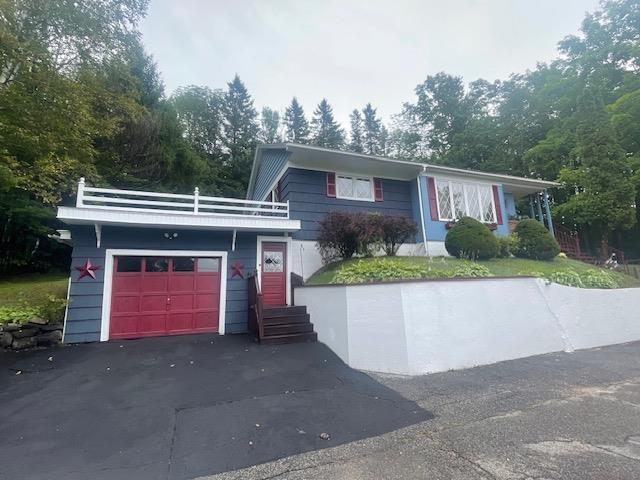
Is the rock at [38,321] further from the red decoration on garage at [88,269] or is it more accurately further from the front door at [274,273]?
the front door at [274,273]

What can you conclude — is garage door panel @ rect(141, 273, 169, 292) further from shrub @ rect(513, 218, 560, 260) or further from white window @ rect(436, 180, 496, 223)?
shrub @ rect(513, 218, 560, 260)

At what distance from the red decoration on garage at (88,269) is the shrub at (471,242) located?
32.4ft

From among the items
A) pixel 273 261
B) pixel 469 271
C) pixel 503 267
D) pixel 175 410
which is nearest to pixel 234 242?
pixel 273 261

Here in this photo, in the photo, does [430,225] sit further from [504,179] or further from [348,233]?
[504,179]

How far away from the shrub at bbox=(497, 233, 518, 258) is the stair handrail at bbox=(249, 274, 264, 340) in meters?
7.41

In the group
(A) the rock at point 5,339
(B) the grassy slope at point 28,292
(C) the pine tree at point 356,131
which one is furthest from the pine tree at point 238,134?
(A) the rock at point 5,339

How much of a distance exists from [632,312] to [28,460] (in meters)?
12.6

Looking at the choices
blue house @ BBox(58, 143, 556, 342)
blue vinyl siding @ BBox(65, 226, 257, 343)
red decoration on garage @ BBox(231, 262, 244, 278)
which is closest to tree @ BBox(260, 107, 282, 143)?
blue house @ BBox(58, 143, 556, 342)

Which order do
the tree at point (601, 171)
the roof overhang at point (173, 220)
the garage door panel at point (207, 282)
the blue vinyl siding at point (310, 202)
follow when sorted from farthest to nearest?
the tree at point (601, 171), the blue vinyl siding at point (310, 202), the garage door panel at point (207, 282), the roof overhang at point (173, 220)

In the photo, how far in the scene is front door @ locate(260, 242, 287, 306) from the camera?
9805 mm

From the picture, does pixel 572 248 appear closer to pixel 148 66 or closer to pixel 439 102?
pixel 439 102

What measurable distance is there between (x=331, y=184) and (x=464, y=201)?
207 inches

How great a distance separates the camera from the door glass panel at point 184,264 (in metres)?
8.92

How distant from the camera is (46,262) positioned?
45.2 ft
